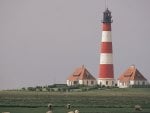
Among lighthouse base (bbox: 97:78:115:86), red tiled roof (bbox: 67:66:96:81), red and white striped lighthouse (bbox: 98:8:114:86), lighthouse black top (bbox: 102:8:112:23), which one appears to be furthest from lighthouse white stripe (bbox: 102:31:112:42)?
red tiled roof (bbox: 67:66:96:81)

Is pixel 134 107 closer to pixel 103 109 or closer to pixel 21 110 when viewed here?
pixel 103 109

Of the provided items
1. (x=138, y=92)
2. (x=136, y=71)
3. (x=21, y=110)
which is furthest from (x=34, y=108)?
(x=136, y=71)

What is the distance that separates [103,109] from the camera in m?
70.6

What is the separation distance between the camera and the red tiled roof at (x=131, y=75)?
432 feet

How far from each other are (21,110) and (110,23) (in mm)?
58473

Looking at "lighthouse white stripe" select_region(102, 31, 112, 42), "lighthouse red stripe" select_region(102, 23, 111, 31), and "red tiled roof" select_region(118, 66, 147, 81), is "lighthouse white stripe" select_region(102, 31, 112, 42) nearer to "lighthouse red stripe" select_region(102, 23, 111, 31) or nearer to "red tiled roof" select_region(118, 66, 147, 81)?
"lighthouse red stripe" select_region(102, 23, 111, 31)

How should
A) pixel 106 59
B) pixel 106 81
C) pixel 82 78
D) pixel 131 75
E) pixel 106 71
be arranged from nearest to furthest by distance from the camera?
pixel 106 71 < pixel 106 59 < pixel 106 81 < pixel 131 75 < pixel 82 78

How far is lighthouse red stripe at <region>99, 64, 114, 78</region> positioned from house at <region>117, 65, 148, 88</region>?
31.8 ft

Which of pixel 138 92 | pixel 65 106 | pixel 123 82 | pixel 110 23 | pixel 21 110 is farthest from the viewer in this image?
pixel 123 82

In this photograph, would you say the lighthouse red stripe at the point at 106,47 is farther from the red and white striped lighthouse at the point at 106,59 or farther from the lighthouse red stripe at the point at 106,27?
the lighthouse red stripe at the point at 106,27

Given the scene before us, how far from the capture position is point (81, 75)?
136500 millimetres

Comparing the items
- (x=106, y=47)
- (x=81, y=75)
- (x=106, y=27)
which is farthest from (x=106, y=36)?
(x=81, y=75)

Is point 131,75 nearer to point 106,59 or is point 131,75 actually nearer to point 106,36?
point 106,59

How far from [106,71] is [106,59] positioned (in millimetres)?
Answer: 1679
